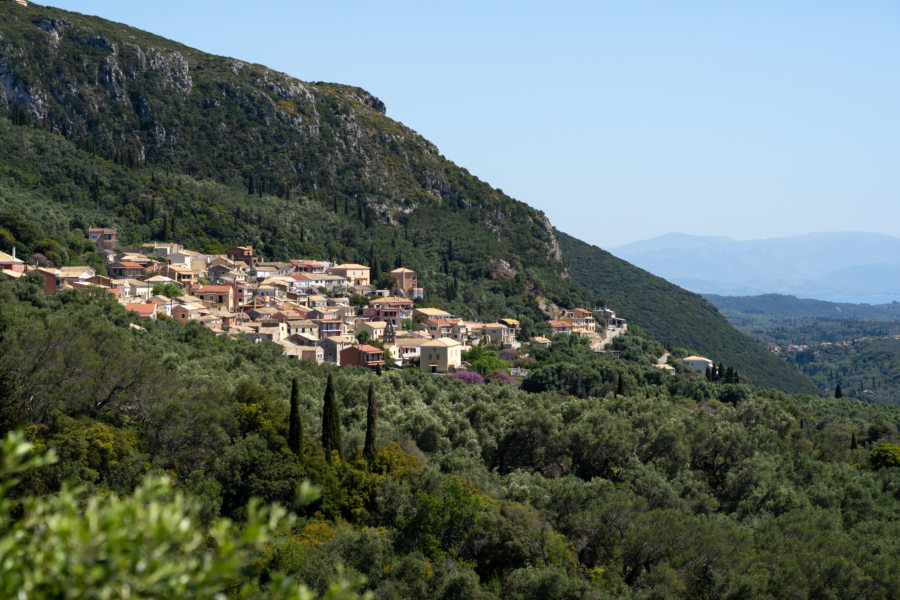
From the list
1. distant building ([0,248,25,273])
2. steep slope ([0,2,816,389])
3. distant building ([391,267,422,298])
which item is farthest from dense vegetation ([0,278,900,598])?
steep slope ([0,2,816,389])

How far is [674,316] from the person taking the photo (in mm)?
135375

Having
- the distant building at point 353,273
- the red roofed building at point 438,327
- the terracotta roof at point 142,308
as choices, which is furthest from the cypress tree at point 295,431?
the distant building at point 353,273

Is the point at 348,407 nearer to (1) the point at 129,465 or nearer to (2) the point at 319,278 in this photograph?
(1) the point at 129,465

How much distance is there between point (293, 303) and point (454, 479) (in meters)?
43.5

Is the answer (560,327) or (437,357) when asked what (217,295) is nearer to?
(437,357)

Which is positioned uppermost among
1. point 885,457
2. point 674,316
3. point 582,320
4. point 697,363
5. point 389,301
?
point 389,301

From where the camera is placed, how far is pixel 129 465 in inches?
1073

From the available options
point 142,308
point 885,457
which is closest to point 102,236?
point 142,308

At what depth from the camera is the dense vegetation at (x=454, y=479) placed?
2631 cm

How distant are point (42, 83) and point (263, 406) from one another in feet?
331

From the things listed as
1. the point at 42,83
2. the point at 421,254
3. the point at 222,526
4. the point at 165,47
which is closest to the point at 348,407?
the point at 222,526

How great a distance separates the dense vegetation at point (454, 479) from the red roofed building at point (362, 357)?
15025 millimetres

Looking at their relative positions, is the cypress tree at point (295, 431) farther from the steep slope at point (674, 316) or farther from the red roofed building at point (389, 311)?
the steep slope at point (674, 316)

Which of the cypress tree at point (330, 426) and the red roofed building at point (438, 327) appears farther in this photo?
the red roofed building at point (438, 327)
